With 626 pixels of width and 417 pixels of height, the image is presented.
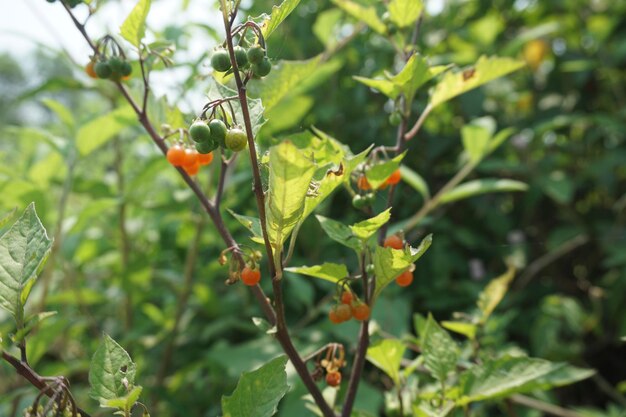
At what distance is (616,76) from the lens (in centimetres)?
227

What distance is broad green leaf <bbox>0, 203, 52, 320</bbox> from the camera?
0.62m

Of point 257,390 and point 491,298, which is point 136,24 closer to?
point 257,390

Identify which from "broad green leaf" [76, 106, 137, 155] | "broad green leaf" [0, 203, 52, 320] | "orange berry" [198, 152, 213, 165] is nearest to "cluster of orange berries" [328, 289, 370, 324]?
"orange berry" [198, 152, 213, 165]

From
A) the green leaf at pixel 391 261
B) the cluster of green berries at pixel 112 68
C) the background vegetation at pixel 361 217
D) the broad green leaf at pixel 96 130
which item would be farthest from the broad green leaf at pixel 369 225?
the broad green leaf at pixel 96 130

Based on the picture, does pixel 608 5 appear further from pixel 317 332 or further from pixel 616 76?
pixel 317 332

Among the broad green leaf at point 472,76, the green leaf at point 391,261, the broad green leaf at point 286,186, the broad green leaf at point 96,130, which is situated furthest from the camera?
the broad green leaf at point 96,130

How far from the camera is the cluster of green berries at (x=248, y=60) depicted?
63 cm

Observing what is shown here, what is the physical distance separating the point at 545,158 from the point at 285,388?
168cm

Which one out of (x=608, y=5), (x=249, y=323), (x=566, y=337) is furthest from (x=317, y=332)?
(x=608, y=5)

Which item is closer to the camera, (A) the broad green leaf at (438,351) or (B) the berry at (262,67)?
(B) the berry at (262,67)

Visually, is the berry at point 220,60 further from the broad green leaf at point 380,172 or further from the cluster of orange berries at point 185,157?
the broad green leaf at point 380,172

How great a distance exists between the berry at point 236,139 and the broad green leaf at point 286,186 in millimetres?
69

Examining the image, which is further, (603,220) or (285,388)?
(603,220)

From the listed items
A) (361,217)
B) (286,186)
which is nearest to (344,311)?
(286,186)
